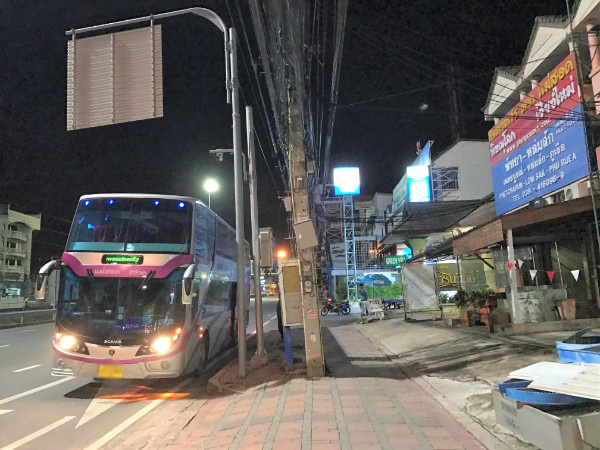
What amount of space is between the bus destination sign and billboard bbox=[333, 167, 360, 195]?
34920 mm

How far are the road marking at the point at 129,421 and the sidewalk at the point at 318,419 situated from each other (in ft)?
0.74

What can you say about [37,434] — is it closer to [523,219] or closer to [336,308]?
[523,219]

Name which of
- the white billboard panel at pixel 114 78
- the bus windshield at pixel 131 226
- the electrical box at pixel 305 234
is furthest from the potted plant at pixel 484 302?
the white billboard panel at pixel 114 78

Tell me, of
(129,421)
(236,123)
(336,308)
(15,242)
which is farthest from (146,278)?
(15,242)

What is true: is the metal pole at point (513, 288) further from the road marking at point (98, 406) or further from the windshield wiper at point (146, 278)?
the road marking at point (98, 406)

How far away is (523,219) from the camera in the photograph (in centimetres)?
1194

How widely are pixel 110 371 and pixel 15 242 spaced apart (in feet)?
208

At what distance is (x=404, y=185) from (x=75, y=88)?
34.1 m

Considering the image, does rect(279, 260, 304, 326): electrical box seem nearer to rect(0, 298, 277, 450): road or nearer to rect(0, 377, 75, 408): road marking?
rect(0, 298, 277, 450): road

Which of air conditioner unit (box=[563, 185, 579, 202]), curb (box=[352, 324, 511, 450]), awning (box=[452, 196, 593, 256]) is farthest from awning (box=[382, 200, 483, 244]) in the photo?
curb (box=[352, 324, 511, 450])

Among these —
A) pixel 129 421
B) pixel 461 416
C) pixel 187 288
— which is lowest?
pixel 129 421

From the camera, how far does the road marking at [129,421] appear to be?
576 cm

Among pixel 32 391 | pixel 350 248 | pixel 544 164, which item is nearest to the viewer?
pixel 32 391

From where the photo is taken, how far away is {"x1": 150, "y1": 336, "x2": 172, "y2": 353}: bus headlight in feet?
26.6
